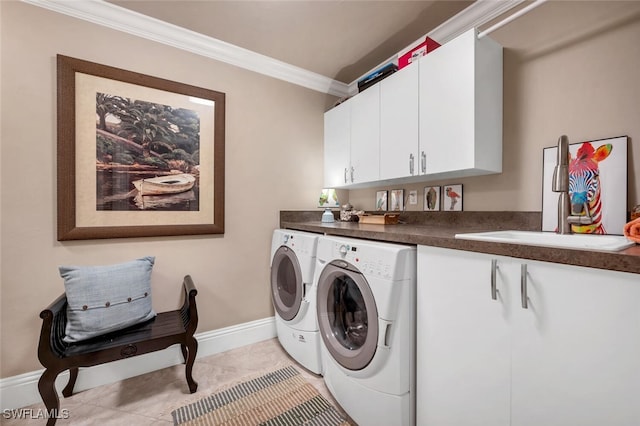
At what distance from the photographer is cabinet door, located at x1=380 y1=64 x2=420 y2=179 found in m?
1.84

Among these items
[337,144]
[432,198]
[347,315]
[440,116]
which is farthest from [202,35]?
[347,315]

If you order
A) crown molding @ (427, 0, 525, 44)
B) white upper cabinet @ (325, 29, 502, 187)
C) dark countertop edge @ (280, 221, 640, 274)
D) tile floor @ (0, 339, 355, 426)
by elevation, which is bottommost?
tile floor @ (0, 339, 355, 426)

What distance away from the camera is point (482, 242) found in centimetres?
102

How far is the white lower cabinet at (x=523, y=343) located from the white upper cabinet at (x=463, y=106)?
0.73 meters

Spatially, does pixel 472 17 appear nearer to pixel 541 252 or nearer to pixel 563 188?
pixel 563 188

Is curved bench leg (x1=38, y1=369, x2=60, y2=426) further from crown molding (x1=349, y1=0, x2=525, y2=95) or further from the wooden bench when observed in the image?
crown molding (x1=349, y1=0, x2=525, y2=95)

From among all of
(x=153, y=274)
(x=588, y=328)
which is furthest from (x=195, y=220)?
(x=588, y=328)

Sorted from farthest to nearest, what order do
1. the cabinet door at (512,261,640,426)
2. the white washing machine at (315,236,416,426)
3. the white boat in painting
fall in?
the white boat in painting
the white washing machine at (315,236,416,426)
the cabinet door at (512,261,640,426)

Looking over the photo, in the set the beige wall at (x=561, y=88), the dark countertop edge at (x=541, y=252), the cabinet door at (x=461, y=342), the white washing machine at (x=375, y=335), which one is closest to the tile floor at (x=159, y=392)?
the white washing machine at (x=375, y=335)

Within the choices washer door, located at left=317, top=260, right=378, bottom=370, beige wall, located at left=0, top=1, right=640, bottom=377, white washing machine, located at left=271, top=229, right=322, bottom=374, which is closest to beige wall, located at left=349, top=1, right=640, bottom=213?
beige wall, located at left=0, top=1, right=640, bottom=377

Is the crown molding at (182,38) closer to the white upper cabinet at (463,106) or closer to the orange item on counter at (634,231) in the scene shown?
the white upper cabinet at (463,106)

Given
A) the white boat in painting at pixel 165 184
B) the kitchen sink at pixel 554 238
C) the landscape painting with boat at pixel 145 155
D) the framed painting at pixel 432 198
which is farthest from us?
the framed painting at pixel 432 198

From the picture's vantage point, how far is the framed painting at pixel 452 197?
1.94m

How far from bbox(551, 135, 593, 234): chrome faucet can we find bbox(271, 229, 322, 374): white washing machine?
4.34ft
